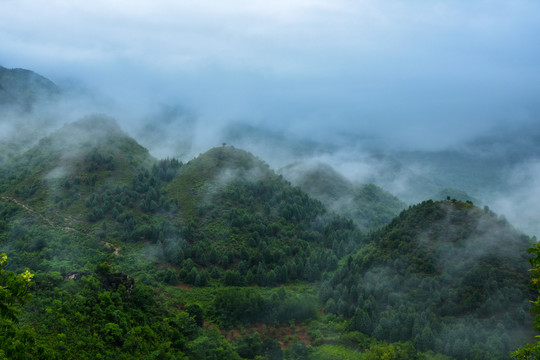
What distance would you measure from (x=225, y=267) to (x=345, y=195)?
6507cm

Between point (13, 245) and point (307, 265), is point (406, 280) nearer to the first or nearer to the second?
point (307, 265)

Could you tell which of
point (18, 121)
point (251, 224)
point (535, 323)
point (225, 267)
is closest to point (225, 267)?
point (225, 267)

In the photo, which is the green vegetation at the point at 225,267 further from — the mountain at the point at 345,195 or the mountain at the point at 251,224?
the mountain at the point at 345,195

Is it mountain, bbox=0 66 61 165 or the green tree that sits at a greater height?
mountain, bbox=0 66 61 165

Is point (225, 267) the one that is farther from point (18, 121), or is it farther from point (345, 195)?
point (18, 121)

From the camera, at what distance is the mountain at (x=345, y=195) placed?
12812cm

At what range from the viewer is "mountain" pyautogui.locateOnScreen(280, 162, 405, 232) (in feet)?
Result: 420

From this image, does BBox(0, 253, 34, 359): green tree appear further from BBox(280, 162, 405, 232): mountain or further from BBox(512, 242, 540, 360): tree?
BBox(280, 162, 405, 232): mountain

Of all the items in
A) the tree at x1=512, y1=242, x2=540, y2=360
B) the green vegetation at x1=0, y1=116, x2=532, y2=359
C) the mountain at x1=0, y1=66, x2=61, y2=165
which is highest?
the mountain at x1=0, y1=66, x2=61, y2=165

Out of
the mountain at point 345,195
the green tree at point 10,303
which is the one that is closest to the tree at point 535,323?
the green tree at point 10,303

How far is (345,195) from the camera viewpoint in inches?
5384

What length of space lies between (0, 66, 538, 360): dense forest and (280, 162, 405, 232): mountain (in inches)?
842

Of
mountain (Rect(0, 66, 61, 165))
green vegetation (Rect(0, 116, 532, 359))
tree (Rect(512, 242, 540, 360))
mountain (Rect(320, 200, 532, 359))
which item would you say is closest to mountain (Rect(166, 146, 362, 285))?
green vegetation (Rect(0, 116, 532, 359))

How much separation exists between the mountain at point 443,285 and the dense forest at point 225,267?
238 millimetres
